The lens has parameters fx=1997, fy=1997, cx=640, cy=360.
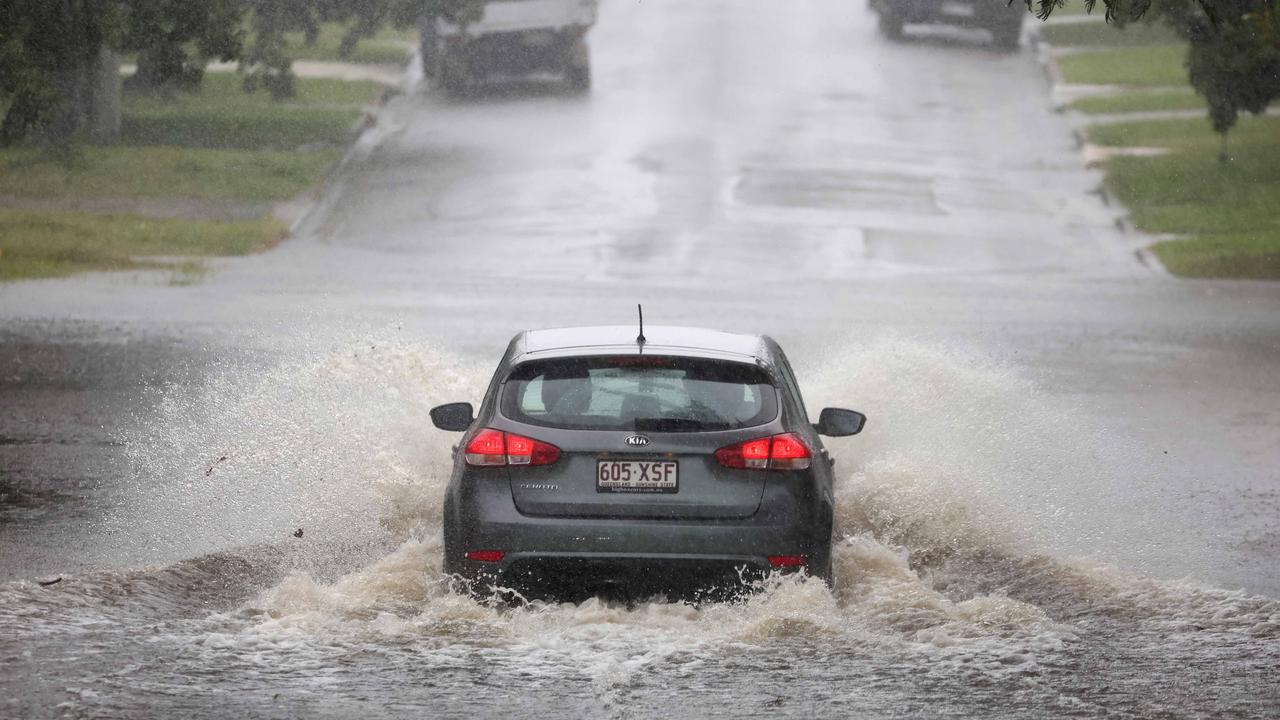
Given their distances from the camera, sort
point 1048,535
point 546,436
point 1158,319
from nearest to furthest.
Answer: point 546,436 < point 1048,535 < point 1158,319

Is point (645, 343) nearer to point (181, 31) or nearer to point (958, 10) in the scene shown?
point (181, 31)

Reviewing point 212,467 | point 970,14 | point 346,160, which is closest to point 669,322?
point 212,467

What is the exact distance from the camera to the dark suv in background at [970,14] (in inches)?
1724

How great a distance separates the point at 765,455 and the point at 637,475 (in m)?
0.52

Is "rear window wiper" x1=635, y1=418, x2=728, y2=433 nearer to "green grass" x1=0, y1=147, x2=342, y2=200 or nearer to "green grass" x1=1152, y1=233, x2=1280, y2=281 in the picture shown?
"green grass" x1=1152, y1=233, x2=1280, y2=281

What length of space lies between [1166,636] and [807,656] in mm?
1603

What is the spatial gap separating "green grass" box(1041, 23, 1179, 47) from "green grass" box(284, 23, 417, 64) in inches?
604

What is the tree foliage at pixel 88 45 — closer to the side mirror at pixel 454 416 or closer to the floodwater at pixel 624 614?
the floodwater at pixel 624 614

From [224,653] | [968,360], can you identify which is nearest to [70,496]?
[224,653]

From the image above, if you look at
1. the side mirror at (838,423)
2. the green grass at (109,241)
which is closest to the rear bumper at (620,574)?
the side mirror at (838,423)

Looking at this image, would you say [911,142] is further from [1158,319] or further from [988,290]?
[1158,319]

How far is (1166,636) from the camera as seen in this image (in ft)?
26.4

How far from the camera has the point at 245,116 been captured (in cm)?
3672

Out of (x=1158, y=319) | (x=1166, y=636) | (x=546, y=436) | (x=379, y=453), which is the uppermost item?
(x=546, y=436)
